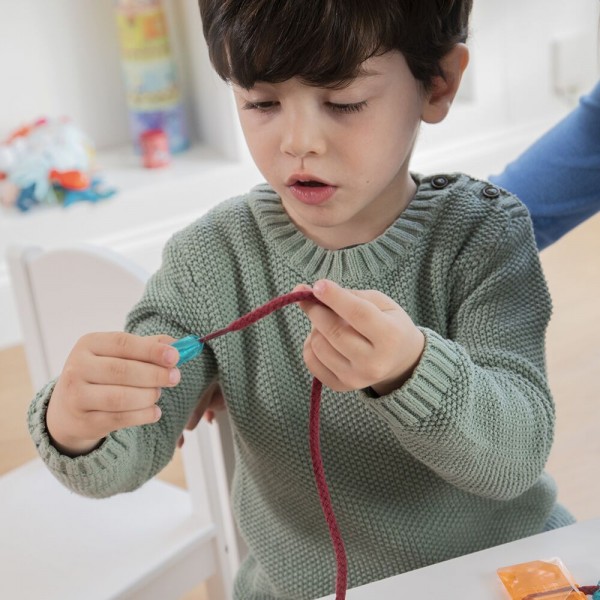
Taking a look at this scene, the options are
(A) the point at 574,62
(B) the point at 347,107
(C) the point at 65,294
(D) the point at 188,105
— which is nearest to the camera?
(B) the point at 347,107

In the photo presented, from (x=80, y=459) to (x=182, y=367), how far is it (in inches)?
5.0

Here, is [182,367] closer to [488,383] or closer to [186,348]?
[186,348]

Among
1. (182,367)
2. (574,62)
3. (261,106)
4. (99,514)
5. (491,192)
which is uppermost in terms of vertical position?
(261,106)

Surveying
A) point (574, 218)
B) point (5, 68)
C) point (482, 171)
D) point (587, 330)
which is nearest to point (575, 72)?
point (482, 171)

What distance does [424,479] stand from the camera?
838 millimetres

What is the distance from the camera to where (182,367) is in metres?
0.82

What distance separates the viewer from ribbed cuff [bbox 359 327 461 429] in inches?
25.7

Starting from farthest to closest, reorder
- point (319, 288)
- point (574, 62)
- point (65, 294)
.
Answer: point (574, 62)
point (65, 294)
point (319, 288)

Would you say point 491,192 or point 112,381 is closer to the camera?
point 112,381

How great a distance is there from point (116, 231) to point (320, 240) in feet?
4.66

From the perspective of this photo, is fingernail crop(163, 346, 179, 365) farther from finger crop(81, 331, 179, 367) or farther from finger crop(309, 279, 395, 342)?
finger crop(309, 279, 395, 342)

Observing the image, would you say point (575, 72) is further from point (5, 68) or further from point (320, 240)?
point (320, 240)

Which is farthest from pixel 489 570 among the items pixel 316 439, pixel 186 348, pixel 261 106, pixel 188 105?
pixel 188 105

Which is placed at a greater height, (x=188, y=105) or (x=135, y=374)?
(x=135, y=374)
